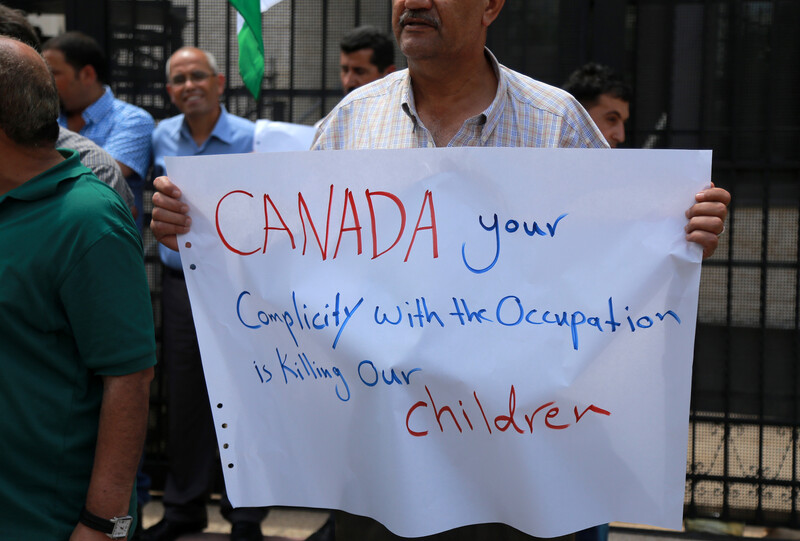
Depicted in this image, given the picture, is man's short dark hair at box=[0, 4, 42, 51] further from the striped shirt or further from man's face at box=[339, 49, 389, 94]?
man's face at box=[339, 49, 389, 94]

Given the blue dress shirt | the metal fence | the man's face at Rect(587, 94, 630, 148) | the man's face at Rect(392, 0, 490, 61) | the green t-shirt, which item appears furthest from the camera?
the blue dress shirt

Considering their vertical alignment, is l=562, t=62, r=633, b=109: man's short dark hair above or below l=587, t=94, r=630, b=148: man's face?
above

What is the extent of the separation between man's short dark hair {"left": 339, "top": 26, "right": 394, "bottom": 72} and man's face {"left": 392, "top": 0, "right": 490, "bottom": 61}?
1.93m

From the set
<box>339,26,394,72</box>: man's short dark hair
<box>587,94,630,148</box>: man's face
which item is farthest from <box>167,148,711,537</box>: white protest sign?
<box>339,26,394,72</box>: man's short dark hair

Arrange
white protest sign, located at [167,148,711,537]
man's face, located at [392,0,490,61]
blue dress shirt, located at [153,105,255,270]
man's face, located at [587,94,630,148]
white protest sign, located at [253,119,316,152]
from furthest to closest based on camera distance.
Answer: blue dress shirt, located at [153,105,255,270]
white protest sign, located at [253,119,316,152]
man's face, located at [587,94,630,148]
man's face, located at [392,0,490,61]
white protest sign, located at [167,148,711,537]

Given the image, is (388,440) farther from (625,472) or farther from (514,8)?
(514,8)

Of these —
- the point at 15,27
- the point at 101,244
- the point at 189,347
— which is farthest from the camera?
the point at 189,347

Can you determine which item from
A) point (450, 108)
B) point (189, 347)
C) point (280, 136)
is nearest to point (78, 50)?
point (280, 136)

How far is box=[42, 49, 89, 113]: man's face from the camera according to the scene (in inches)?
151

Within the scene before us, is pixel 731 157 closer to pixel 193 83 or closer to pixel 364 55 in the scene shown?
pixel 364 55

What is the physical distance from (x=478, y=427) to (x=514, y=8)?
2765 mm

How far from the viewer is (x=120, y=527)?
1.73 metres

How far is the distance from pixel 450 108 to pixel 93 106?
2.43 metres

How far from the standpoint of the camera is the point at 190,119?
4023 mm
